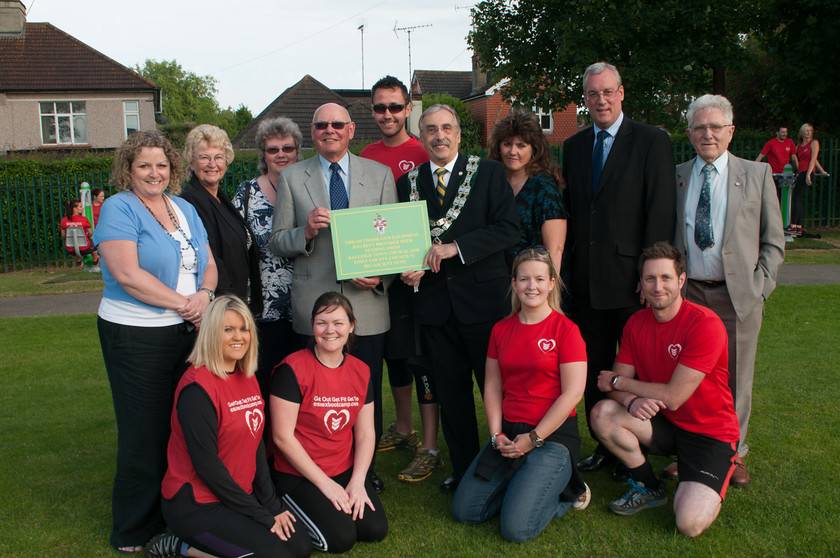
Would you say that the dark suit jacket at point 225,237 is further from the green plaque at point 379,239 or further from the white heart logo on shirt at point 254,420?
the white heart logo on shirt at point 254,420

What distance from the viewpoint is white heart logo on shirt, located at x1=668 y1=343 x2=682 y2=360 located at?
3.97 metres

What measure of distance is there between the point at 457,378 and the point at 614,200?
1.53 metres

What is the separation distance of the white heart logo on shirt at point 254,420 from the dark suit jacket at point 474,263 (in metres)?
1.19

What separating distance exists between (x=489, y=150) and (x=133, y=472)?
3.03m

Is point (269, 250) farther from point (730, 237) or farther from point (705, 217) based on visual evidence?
point (730, 237)

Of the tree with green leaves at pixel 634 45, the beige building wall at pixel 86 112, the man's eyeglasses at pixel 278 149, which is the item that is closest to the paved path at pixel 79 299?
the man's eyeglasses at pixel 278 149

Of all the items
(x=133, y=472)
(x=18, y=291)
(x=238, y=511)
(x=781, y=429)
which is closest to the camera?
(x=238, y=511)

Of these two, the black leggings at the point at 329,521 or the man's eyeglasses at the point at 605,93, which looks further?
the man's eyeglasses at the point at 605,93

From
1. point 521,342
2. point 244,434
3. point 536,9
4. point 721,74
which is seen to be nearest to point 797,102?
point 721,74

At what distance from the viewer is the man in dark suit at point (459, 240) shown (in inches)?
166

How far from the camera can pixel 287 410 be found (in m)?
3.80

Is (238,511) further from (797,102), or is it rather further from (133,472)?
(797,102)

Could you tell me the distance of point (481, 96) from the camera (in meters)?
38.9

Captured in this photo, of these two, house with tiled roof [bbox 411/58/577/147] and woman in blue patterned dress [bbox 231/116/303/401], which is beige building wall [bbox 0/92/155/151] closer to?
house with tiled roof [bbox 411/58/577/147]
